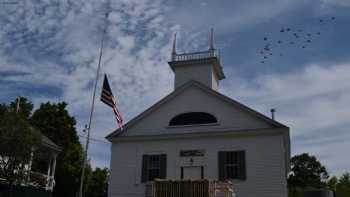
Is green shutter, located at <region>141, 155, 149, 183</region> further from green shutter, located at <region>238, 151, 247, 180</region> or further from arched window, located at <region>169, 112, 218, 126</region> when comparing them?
green shutter, located at <region>238, 151, 247, 180</region>

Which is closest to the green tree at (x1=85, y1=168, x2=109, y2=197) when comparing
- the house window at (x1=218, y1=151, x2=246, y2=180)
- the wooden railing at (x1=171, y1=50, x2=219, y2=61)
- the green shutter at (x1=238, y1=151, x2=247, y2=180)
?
the wooden railing at (x1=171, y1=50, x2=219, y2=61)

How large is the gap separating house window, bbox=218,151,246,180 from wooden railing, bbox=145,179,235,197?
8.03ft

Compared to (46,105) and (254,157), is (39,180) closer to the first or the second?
(254,157)

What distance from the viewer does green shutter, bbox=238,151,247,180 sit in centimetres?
1928

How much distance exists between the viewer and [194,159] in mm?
20516

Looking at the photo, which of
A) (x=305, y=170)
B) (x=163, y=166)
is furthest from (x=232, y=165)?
(x=305, y=170)

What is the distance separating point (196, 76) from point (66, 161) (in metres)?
15.0

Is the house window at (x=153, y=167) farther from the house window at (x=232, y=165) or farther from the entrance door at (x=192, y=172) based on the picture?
the house window at (x=232, y=165)

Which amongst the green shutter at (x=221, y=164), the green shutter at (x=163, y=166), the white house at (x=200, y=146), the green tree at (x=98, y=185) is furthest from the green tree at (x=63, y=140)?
the green shutter at (x=221, y=164)

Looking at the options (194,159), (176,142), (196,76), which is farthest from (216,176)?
(196,76)

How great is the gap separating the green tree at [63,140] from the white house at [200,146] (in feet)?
41.4

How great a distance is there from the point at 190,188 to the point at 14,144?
7.72 metres

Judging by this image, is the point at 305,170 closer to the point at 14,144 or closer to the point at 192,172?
the point at 192,172

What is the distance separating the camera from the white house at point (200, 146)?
19.2 metres
